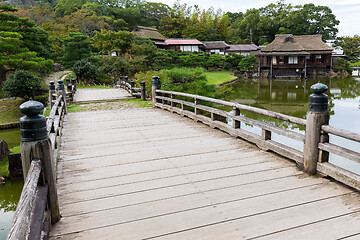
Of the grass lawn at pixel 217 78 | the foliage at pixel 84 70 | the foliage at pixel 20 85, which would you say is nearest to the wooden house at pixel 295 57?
the grass lawn at pixel 217 78

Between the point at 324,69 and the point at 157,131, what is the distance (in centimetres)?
4070

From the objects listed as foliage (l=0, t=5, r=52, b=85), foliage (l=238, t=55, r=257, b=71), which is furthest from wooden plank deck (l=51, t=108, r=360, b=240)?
foliage (l=238, t=55, r=257, b=71)

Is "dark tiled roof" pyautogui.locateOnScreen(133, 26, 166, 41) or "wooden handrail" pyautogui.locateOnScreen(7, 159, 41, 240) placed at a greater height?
"dark tiled roof" pyautogui.locateOnScreen(133, 26, 166, 41)

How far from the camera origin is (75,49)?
28359mm

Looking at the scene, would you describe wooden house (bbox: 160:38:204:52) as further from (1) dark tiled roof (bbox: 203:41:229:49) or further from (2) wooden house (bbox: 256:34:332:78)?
(2) wooden house (bbox: 256:34:332:78)

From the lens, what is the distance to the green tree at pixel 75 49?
2802cm

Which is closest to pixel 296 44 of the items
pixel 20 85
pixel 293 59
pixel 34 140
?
pixel 293 59

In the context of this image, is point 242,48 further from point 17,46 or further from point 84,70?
point 17,46

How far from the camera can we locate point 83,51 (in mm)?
28750

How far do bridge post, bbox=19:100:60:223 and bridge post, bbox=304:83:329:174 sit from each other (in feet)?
9.53

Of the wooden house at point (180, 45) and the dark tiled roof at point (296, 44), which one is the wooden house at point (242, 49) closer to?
the wooden house at point (180, 45)

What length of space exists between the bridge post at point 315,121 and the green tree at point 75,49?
2809cm

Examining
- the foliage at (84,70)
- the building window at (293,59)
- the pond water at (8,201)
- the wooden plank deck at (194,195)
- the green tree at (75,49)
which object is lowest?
the pond water at (8,201)

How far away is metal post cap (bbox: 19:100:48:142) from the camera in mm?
2107
